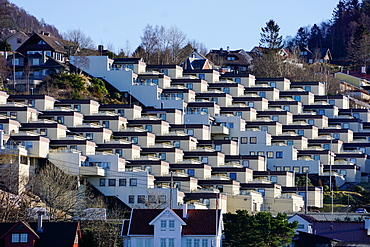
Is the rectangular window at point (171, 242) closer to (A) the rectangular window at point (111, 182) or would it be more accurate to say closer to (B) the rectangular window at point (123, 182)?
(B) the rectangular window at point (123, 182)

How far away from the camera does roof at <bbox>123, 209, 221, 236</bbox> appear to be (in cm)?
8775

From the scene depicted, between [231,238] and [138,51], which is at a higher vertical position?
[138,51]

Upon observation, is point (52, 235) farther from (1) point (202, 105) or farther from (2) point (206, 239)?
(1) point (202, 105)

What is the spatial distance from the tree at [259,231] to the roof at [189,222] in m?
2.66

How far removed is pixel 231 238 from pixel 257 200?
105 feet

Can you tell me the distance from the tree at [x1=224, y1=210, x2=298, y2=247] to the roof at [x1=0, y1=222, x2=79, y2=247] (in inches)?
491

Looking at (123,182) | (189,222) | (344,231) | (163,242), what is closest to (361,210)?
(123,182)

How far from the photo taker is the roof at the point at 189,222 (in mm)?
87750

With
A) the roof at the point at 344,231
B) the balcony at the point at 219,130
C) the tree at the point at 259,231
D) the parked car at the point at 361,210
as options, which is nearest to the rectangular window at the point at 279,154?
the balcony at the point at 219,130

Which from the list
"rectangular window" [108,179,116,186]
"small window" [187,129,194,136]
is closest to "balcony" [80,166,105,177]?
"rectangular window" [108,179,116,186]

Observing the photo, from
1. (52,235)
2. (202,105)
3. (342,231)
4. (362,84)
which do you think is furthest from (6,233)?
(362,84)

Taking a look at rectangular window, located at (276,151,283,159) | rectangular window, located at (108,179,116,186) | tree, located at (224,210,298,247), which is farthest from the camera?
rectangular window, located at (276,151,283,159)

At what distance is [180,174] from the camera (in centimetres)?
12188

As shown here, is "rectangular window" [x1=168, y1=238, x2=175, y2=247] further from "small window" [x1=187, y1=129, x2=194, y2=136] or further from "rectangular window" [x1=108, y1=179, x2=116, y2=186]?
Answer: "small window" [x1=187, y1=129, x2=194, y2=136]
